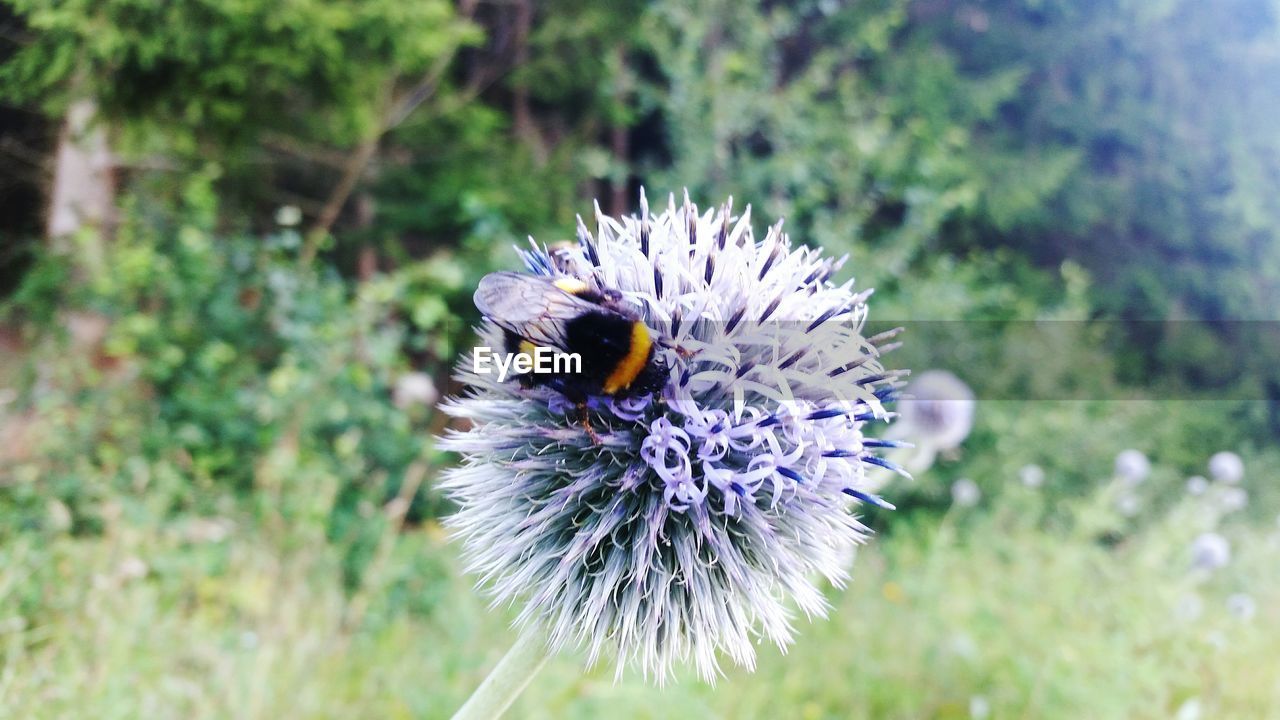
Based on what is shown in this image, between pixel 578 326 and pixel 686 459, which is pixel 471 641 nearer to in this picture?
pixel 686 459

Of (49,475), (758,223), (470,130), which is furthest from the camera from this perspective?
(758,223)

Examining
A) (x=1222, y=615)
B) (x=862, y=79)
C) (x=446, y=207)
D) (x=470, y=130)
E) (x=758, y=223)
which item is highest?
(x=470, y=130)

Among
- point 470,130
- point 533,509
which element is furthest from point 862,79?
point 533,509

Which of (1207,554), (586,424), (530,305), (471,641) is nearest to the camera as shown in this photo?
(530,305)

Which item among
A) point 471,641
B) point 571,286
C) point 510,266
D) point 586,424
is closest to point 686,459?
point 586,424

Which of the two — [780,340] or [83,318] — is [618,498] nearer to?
[780,340]

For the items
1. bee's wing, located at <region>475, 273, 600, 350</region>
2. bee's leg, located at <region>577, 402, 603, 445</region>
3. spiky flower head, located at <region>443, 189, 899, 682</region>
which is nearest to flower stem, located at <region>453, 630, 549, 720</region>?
spiky flower head, located at <region>443, 189, 899, 682</region>

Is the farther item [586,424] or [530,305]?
[586,424]

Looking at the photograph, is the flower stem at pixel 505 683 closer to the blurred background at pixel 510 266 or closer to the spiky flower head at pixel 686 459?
the spiky flower head at pixel 686 459
